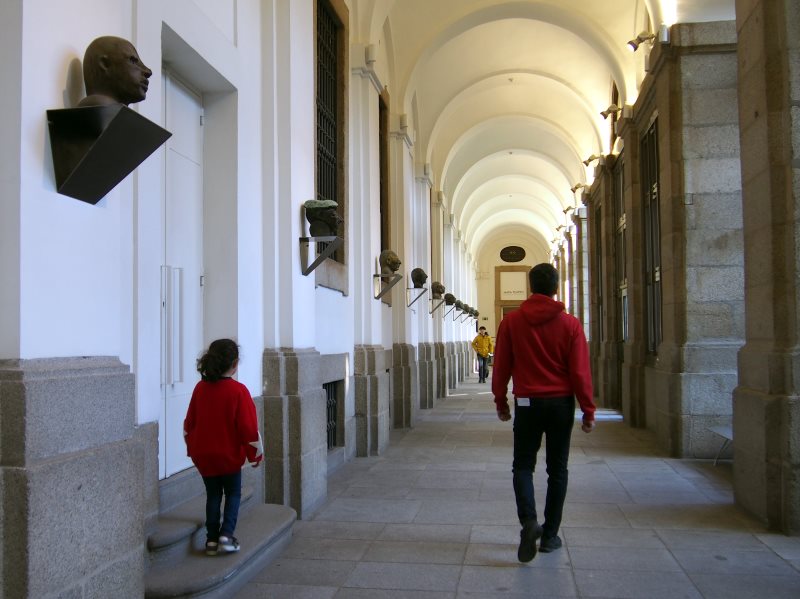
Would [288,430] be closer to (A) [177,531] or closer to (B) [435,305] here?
(A) [177,531]

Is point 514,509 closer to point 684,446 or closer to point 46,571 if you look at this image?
point 684,446

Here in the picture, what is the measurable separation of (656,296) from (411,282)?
4353mm

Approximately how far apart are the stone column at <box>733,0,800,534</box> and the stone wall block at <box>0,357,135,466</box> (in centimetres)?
426

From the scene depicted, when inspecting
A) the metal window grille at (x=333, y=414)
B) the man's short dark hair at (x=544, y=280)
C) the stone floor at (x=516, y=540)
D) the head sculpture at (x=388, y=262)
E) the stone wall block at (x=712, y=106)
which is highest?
the stone wall block at (x=712, y=106)

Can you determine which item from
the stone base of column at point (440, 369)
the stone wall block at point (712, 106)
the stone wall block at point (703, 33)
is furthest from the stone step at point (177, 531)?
the stone base of column at point (440, 369)

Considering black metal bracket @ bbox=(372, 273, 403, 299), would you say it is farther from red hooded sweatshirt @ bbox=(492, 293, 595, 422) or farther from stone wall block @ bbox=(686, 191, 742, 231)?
red hooded sweatshirt @ bbox=(492, 293, 595, 422)

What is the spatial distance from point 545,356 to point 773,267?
198 cm

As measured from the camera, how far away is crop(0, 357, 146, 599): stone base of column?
2.72 meters

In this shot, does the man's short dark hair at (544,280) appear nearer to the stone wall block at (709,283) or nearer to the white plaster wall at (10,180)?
the white plaster wall at (10,180)

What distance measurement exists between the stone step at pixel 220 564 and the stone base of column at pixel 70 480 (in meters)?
0.41

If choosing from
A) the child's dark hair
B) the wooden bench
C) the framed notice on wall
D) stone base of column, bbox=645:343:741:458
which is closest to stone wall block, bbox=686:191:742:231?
stone base of column, bbox=645:343:741:458

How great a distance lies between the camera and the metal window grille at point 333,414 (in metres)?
8.56

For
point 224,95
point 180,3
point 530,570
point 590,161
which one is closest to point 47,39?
point 180,3

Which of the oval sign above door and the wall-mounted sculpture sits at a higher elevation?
the oval sign above door
